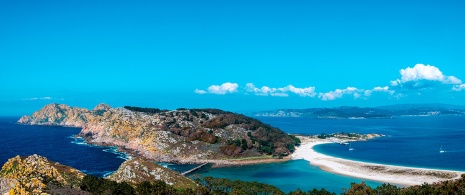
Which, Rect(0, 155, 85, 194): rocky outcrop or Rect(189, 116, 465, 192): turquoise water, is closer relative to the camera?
Rect(0, 155, 85, 194): rocky outcrop

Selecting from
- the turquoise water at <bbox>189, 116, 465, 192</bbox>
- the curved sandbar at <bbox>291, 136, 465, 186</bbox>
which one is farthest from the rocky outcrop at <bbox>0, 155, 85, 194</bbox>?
the curved sandbar at <bbox>291, 136, 465, 186</bbox>

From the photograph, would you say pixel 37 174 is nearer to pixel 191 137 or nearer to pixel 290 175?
pixel 290 175

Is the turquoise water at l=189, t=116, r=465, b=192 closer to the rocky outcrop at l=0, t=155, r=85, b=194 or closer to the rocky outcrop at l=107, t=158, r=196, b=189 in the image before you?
the rocky outcrop at l=107, t=158, r=196, b=189

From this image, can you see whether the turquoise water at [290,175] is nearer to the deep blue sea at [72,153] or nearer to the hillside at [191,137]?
the hillside at [191,137]

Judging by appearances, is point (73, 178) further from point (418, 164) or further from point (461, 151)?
point (461, 151)

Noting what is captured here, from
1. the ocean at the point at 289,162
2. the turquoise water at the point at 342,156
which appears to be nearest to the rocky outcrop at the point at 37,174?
the ocean at the point at 289,162
